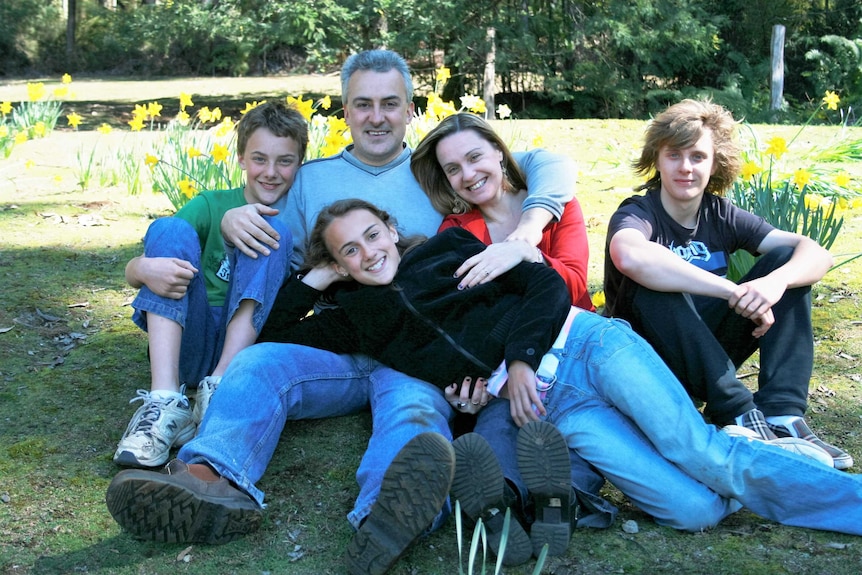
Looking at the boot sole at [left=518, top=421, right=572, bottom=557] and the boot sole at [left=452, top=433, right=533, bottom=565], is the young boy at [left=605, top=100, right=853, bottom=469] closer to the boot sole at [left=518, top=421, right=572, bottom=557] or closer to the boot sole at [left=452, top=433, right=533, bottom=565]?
the boot sole at [left=518, top=421, right=572, bottom=557]

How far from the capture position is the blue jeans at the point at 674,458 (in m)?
2.21

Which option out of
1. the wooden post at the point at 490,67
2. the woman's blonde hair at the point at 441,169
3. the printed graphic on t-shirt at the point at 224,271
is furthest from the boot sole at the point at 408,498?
the wooden post at the point at 490,67

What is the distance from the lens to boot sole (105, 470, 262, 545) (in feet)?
6.61

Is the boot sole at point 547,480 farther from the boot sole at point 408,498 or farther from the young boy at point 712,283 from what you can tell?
the young boy at point 712,283

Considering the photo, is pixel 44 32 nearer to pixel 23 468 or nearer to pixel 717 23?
pixel 717 23

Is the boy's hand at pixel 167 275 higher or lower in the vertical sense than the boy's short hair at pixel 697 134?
lower

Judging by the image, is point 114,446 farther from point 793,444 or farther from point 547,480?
point 793,444

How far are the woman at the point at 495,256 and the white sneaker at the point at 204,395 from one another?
76cm

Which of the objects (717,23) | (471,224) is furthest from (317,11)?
(471,224)

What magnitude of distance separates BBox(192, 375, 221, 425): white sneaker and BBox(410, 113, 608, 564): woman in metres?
0.76

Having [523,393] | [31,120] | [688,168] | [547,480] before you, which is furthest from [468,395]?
[31,120]

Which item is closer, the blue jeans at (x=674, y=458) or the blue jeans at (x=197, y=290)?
the blue jeans at (x=674, y=458)

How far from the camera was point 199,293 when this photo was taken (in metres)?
2.83

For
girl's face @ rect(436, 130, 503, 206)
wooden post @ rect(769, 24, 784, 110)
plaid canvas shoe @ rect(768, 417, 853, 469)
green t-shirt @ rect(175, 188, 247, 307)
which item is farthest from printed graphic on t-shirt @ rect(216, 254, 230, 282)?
wooden post @ rect(769, 24, 784, 110)
